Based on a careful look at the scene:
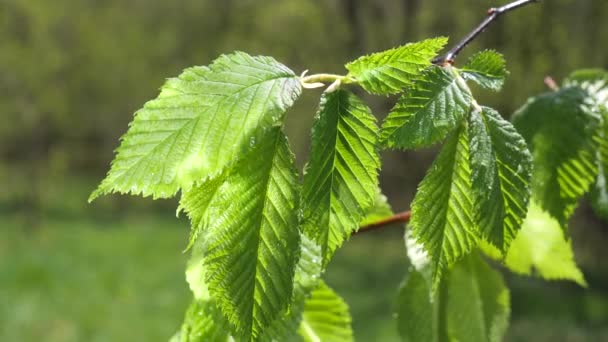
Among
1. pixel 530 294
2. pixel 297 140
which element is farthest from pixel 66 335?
pixel 530 294

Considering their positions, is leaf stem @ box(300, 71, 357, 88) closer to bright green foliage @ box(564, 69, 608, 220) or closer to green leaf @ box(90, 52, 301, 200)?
green leaf @ box(90, 52, 301, 200)

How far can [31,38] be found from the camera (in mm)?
11453

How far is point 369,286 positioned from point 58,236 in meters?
5.39

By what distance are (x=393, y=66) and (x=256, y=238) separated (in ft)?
0.63

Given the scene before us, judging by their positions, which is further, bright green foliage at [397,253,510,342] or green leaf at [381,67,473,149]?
bright green foliage at [397,253,510,342]

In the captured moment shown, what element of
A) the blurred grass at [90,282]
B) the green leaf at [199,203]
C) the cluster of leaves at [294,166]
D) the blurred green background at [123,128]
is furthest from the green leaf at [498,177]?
the blurred grass at [90,282]

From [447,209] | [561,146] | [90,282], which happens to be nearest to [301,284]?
[447,209]

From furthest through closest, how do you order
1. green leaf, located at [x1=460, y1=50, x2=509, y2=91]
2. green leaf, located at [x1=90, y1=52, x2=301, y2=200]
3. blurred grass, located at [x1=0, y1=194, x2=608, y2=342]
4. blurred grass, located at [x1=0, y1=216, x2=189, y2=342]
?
blurred grass, located at [x1=0, y1=216, x2=189, y2=342] < blurred grass, located at [x1=0, y1=194, x2=608, y2=342] < green leaf, located at [x1=460, y1=50, x2=509, y2=91] < green leaf, located at [x1=90, y1=52, x2=301, y2=200]

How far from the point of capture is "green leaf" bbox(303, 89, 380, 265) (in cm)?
54

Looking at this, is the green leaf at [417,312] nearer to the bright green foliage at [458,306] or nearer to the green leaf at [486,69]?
the bright green foliage at [458,306]

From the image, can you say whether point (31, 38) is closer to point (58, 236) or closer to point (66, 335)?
point (58, 236)

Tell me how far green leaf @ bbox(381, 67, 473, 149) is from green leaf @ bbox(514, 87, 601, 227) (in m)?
0.23

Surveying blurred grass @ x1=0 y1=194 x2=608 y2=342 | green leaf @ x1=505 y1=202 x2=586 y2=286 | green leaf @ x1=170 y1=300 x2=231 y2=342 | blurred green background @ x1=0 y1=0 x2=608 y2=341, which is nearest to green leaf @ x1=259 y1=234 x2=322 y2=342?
Answer: green leaf @ x1=170 y1=300 x2=231 y2=342

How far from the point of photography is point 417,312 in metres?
0.89
